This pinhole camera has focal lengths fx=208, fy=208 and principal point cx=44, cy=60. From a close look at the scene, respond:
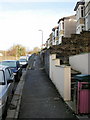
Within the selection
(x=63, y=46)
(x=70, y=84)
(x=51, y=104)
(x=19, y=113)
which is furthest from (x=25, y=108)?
(x=63, y=46)

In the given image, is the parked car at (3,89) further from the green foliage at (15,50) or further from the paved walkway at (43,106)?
the green foliage at (15,50)

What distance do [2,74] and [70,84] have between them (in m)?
2.84

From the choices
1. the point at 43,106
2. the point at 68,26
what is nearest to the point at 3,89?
the point at 43,106

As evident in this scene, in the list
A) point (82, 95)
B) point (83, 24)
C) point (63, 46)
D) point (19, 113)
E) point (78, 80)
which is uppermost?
point (83, 24)

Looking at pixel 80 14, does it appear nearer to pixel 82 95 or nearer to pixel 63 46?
pixel 63 46

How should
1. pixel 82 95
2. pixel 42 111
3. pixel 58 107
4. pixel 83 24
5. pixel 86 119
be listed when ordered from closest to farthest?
pixel 86 119 → pixel 82 95 → pixel 42 111 → pixel 58 107 → pixel 83 24

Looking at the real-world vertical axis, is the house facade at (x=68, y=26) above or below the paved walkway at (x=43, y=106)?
above

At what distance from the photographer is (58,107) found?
25.0ft

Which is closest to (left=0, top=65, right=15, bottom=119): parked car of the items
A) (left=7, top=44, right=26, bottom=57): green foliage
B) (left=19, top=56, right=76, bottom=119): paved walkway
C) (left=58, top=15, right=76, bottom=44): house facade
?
(left=19, top=56, right=76, bottom=119): paved walkway

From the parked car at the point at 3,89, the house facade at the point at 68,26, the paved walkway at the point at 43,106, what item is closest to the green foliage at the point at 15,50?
the house facade at the point at 68,26

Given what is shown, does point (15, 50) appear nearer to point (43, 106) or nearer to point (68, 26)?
point (68, 26)

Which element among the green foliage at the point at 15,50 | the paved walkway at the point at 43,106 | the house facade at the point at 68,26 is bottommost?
the paved walkway at the point at 43,106

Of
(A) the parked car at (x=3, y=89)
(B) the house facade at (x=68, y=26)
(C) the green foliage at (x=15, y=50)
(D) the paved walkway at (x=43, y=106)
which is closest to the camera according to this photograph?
(A) the parked car at (x=3, y=89)

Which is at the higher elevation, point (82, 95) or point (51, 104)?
point (82, 95)
